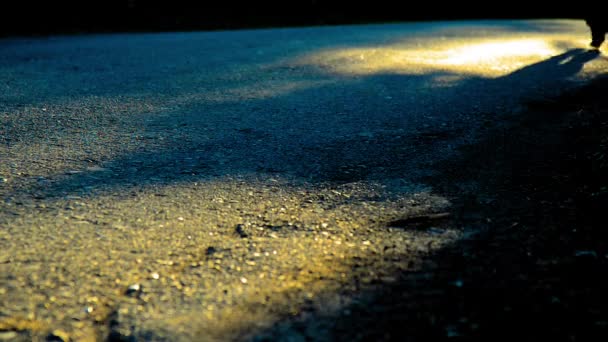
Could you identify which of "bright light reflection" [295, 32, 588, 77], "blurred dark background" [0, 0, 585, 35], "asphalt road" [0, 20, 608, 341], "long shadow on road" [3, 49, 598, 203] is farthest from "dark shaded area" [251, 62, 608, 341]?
"blurred dark background" [0, 0, 585, 35]

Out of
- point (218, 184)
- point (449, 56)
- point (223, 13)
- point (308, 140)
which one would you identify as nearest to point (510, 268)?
point (218, 184)

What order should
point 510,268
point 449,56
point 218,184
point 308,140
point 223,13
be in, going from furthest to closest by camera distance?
point 223,13
point 449,56
point 308,140
point 218,184
point 510,268

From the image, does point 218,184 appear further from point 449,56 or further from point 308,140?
point 449,56

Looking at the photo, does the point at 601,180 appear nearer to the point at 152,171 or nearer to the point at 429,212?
the point at 429,212

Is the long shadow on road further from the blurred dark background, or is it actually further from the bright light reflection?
the blurred dark background

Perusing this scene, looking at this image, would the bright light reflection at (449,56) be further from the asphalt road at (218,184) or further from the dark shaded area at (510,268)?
the dark shaded area at (510,268)

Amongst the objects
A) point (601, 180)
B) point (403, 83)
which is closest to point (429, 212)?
point (601, 180)
